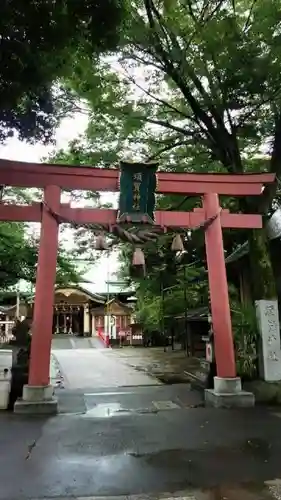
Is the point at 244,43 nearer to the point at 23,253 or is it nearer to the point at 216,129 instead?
the point at 216,129

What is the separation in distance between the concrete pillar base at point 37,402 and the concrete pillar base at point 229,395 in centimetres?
327

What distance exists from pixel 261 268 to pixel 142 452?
615cm

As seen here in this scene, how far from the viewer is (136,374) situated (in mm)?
15008

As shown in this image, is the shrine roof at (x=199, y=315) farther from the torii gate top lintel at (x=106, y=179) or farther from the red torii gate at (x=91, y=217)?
the torii gate top lintel at (x=106, y=179)

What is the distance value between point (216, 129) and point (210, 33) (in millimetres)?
2370

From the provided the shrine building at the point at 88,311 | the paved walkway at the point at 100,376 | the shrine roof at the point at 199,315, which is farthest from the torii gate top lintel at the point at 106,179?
the shrine building at the point at 88,311

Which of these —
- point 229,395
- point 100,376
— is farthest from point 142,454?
point 100,376

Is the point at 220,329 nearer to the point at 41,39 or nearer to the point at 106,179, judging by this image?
the point at 106,179

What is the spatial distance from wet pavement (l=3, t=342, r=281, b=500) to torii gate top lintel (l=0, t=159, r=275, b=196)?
188 inches

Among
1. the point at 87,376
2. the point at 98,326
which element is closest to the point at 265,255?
the point at 87,376

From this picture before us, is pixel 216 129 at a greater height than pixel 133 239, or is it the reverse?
pixel 216 129

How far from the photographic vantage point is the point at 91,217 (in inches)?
384

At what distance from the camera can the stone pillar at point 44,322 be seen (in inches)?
338

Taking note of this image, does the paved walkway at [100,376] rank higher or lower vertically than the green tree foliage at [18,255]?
lower
